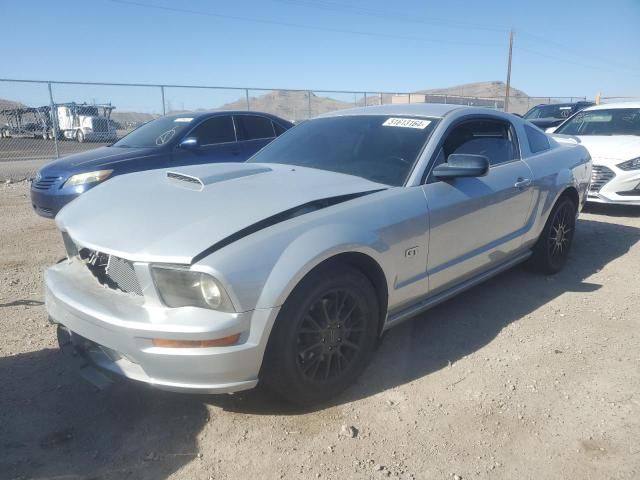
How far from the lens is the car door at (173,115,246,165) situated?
6574 mm

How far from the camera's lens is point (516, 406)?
265 centimetres

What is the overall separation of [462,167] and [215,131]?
4777mm

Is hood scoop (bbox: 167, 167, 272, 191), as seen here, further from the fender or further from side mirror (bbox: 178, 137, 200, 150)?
side mirror (bbox: 178, 137, 200, 150)

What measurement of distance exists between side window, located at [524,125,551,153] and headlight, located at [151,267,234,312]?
3185 mm

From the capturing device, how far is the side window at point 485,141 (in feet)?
11.3

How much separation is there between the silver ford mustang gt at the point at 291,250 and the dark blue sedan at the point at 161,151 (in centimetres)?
309

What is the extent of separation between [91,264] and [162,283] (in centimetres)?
58

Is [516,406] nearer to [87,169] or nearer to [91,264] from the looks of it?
[91,264]

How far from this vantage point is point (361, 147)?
11.1 feet

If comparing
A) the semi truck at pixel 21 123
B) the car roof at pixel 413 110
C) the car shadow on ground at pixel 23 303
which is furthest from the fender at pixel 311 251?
the semi truck at pixel 21 123

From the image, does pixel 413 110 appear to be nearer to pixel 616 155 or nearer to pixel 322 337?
pixel 322 337

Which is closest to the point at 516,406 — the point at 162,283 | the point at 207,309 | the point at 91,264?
the point at 207,309

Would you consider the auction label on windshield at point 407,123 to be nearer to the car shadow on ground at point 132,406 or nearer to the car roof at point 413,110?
the car roof at point 413,110

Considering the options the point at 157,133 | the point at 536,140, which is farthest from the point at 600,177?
the point at 157,133
